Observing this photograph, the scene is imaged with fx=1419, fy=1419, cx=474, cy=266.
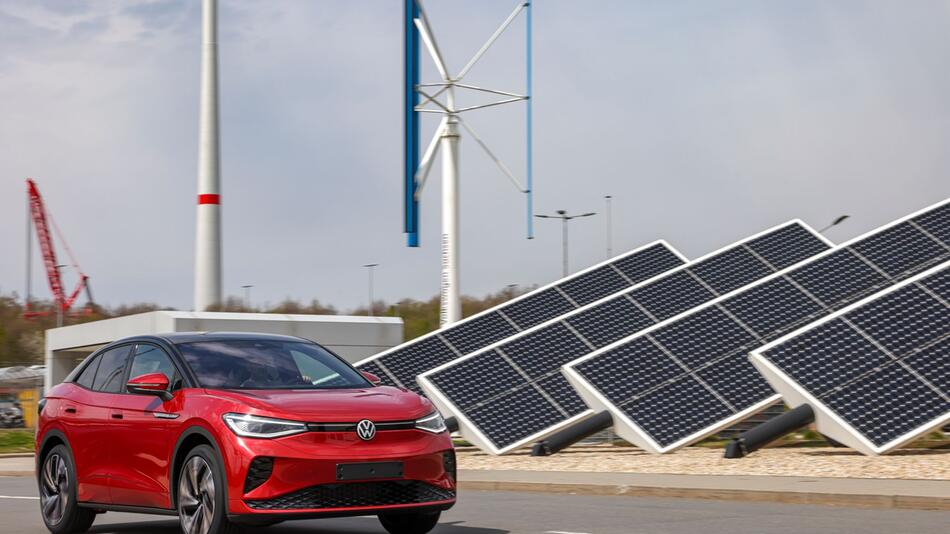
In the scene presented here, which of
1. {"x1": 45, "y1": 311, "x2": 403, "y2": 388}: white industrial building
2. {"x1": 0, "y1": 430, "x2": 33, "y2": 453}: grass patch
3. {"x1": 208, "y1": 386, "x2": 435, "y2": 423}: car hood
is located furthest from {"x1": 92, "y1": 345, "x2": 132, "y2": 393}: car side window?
{"x1": 0, "y1": 430, "x2": 33, "y2": 453}: grass patch

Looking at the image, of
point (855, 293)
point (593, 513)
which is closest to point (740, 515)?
point (593, 513)

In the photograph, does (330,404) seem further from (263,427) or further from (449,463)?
(449,463)

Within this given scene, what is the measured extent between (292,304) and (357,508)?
70.0 m

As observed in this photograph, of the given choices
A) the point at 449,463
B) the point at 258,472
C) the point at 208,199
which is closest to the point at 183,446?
the point at 258,472

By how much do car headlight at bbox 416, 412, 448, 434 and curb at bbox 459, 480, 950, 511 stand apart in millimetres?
4750

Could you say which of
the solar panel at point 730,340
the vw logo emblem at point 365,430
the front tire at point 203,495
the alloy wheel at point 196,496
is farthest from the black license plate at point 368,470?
the solar panel at point 730,340

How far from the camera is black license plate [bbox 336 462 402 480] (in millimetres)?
9102

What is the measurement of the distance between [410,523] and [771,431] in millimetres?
8521

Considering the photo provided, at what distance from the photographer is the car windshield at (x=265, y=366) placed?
9977 mm

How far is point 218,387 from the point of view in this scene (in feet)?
32.1

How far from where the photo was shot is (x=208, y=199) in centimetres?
4212

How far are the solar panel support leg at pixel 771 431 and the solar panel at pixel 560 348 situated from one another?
319cm

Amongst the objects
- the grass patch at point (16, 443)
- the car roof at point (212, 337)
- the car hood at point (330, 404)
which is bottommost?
the grass patch at point (16, 443)

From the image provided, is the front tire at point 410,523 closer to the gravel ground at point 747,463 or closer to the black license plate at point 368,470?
the black license plate at point 368,470
